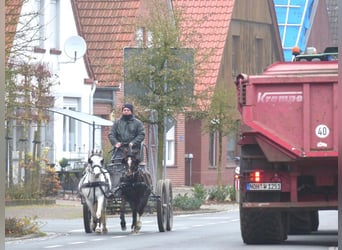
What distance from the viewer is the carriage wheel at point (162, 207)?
22.6 meters

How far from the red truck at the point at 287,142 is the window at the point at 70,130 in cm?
2520

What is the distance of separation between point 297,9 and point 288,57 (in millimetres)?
2650

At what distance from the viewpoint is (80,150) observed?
143 ft

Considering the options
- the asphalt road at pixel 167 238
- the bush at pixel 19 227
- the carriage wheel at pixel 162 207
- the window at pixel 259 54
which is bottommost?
the asphalt road at pixel 167 238

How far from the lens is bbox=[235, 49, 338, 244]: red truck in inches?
655

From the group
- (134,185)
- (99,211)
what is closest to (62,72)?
(134,185)

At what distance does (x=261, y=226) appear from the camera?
1791cm

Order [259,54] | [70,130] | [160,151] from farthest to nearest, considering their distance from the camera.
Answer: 1. [259,54]
2. [70,130]
3. [160,151]

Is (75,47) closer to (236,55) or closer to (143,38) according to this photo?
(143,38)

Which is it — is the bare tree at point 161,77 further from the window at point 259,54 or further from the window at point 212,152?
the window at point 259,54

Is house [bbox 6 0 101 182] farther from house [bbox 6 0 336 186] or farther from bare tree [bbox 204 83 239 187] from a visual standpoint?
bare tree [bbox 204 83 239 187]

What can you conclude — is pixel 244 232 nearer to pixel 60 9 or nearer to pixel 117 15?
pixel 60 9

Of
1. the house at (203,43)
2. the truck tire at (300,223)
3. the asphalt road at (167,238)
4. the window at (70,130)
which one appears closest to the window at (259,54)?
the house at (203,43)

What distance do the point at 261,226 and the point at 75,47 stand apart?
906 inches
